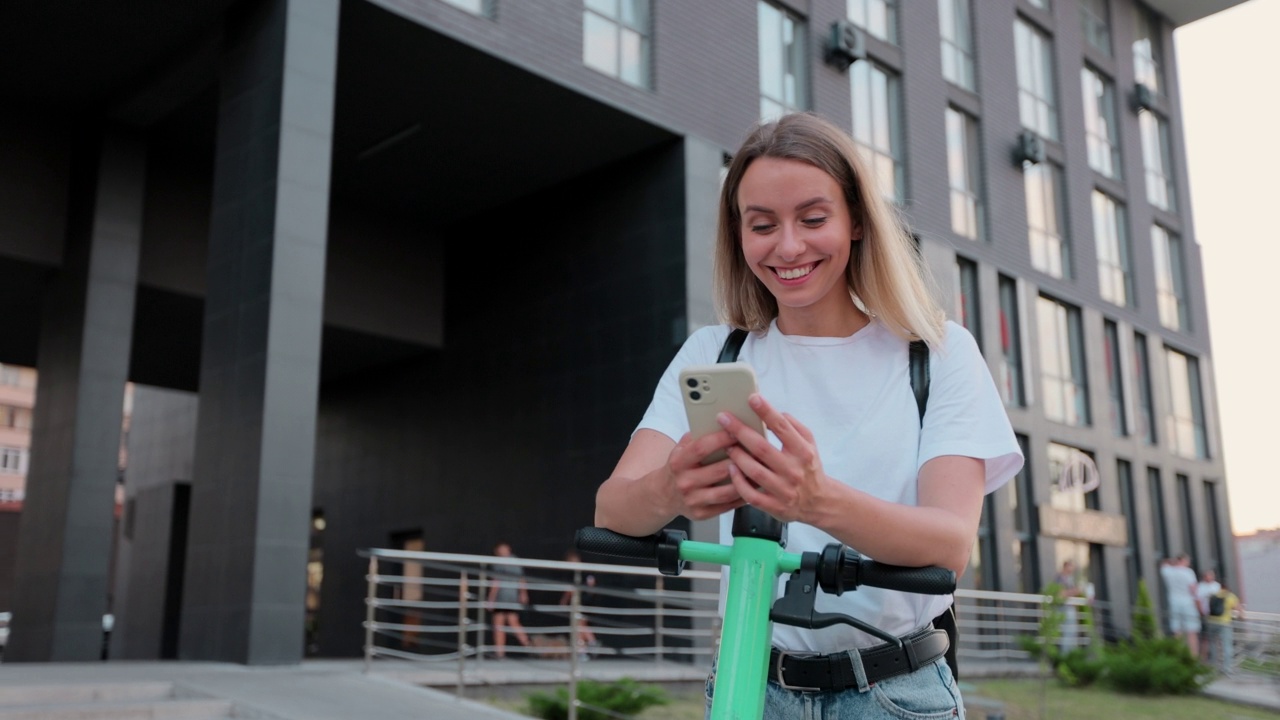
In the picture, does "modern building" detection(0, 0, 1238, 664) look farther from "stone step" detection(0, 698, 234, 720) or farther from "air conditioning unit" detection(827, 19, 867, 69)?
"stone step" detection(0, 698, 234, 720)

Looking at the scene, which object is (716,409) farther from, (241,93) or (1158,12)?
(1158,12)

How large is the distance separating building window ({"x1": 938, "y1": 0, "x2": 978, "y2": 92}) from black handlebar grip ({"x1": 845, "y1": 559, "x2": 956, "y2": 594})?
20.2 metres

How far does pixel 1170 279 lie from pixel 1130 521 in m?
6.40

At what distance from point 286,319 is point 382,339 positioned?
7406 mm

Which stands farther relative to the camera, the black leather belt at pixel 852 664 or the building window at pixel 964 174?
the building window at pixel 964 174

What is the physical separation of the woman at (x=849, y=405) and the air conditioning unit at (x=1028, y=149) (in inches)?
813

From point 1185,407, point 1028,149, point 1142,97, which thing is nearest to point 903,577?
point 1028,149

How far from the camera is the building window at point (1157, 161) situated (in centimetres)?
2581

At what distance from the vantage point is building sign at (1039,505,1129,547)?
20.3 m

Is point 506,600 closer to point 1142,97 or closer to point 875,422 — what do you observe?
point 875,422

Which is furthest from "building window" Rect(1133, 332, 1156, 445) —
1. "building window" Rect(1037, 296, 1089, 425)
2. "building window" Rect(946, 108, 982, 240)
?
"building window" Rect(946, 108, 982, 240)

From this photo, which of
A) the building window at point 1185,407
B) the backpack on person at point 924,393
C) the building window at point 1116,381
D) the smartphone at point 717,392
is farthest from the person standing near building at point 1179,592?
the smartphone at point 717,392

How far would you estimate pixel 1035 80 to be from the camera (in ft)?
74.8

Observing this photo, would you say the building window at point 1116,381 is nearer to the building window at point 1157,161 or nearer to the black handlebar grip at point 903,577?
the building window at point 1157,161
